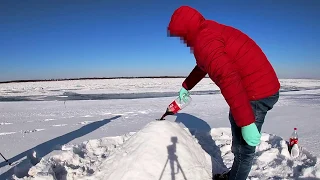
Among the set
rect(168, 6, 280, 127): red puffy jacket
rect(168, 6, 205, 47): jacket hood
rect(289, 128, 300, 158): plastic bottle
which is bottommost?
rect(289, 128, 300, 158): plastic bottle

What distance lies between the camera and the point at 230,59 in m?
1.66

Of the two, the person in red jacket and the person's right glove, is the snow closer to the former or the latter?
the person's right glove

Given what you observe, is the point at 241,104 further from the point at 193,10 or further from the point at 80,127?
the point at 80,127

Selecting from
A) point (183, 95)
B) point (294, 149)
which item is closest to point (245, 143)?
point (183, 95)

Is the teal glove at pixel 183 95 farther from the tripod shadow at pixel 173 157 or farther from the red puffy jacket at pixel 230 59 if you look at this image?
the red puffy jacket at pixel 230 59

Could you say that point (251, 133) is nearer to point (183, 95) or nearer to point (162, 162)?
point (162, 162)

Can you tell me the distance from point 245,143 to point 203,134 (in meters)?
2.51

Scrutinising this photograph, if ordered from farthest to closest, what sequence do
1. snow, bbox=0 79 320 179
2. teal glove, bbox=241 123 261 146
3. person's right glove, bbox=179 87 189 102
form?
1. person's right glove, bbox=179 87 189 102
2. snow, bbox=0 79 320 179
3. teal glove, bbox=241 123 261 146

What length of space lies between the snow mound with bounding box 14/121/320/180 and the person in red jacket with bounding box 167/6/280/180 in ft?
2.25

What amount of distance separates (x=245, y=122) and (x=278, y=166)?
1701mm

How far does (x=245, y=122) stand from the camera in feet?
5.18

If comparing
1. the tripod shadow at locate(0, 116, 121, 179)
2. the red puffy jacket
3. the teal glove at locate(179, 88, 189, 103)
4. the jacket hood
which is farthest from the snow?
the jacket hood

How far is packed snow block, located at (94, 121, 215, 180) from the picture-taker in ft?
7.39

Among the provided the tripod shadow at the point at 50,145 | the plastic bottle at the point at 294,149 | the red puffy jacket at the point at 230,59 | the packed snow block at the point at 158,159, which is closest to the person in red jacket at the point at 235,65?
the red puffy jacket at the point at 230,59
